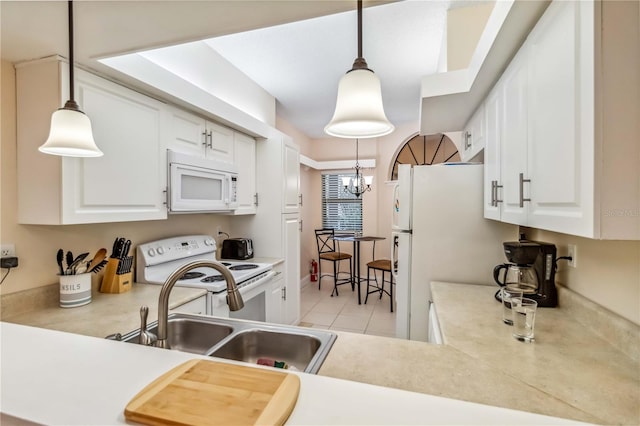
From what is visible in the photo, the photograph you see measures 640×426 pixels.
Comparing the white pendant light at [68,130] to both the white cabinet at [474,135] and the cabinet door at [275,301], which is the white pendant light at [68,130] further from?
the white cabinet at [474,135]

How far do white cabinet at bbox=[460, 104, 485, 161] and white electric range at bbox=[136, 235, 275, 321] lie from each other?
1.95 m

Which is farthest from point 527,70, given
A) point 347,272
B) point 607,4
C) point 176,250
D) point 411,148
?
point 347,272

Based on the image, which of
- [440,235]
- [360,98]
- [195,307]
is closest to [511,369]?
[360,98]

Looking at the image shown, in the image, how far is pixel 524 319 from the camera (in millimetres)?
1200

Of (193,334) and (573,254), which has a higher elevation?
(573,254)

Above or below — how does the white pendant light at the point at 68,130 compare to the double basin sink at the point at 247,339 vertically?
above

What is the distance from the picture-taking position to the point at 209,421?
57 centimetres

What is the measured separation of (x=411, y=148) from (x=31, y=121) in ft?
15.4

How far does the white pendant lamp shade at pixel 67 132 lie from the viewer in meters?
1.12

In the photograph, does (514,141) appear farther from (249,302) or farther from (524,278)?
(249,302)

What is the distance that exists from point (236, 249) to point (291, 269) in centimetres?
66

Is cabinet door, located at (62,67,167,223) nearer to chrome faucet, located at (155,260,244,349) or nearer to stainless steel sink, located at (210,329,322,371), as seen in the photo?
chrome faucet, located at (155,260,244,349)

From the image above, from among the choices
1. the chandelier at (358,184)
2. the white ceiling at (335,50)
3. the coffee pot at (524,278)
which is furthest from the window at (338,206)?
the coffee pot at (524,278)

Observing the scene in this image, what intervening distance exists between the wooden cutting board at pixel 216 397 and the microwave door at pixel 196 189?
1.55 metres
